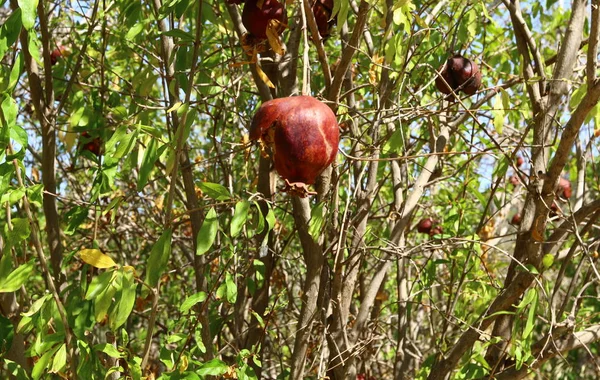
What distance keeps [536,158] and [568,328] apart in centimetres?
50

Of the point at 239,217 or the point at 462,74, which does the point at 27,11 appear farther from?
the point at 462,74

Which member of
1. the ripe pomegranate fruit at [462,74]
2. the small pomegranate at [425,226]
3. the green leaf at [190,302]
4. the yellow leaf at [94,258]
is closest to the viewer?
the yellow leaf at [94,258]

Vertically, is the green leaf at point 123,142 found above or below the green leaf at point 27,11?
below

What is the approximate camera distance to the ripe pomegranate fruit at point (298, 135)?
1109mm

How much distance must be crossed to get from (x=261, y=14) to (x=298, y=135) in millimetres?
445

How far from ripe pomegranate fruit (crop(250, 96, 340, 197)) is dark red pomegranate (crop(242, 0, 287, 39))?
38 cm

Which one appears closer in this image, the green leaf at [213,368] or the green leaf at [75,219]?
the green leaf at [213,368]

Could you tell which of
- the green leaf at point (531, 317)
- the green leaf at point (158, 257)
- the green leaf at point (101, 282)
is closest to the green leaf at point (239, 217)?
the green leaf at point (158, 257)

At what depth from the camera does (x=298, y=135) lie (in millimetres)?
1107

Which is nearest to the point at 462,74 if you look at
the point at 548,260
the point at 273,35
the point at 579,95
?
the point at 579,95

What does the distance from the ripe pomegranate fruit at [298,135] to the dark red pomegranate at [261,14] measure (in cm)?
38

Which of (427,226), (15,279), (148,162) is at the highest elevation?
(148,162)

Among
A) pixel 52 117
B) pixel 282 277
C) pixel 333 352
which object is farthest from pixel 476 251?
pixel 52 117

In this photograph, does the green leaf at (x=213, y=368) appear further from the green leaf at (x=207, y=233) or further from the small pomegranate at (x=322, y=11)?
the small pomegranate at (x=322, y=11)
